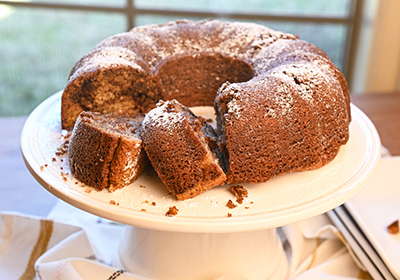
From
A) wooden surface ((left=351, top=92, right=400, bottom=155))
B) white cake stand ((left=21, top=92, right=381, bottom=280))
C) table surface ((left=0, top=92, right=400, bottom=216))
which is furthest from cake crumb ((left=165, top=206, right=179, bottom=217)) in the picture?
wooden surface ((left=351, top=92, right=400, bottom=155))

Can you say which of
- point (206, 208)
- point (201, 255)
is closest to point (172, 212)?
point (206, 208)

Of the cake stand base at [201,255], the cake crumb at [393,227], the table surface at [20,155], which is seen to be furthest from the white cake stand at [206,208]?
the table surface at [20,155]

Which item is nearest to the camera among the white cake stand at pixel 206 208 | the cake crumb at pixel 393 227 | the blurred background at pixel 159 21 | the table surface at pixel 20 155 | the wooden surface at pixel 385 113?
the white cake stand at pixel 206 208

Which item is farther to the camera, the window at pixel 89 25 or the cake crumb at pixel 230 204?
the window at pixel 89 25

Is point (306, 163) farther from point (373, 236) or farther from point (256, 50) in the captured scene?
point (256, 50)

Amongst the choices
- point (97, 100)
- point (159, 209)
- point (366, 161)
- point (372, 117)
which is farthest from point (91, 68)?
point (372, 117)

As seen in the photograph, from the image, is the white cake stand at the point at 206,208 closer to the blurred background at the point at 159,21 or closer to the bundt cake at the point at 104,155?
the bundt cake at the point at 104,155

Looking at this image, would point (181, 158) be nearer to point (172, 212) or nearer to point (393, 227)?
point (172, 212)

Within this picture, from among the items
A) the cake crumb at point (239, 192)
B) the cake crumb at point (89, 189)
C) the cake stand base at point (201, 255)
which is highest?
the cake crumb at point (89, 189)
